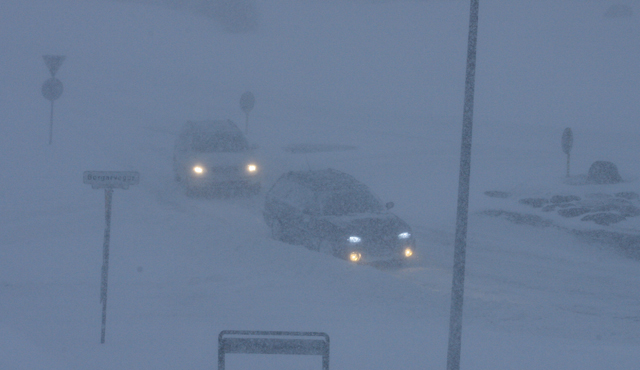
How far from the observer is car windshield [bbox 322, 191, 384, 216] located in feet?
37.3

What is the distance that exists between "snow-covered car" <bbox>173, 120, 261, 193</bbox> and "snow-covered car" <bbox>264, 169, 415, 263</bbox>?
3.48m

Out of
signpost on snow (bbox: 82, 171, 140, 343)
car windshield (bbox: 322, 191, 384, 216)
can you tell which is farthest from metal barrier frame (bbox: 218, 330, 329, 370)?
car windshield (bbox: 322, 191, 384, 216)

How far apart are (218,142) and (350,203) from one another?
654 cm

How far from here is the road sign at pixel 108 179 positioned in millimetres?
6525

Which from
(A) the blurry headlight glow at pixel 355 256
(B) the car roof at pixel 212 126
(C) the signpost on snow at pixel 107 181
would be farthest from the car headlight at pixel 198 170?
(C) the signpost on snow at pixel 107 181

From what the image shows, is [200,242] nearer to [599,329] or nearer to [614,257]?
[599,329]

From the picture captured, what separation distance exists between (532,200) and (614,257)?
3.65 meters

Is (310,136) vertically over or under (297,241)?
over

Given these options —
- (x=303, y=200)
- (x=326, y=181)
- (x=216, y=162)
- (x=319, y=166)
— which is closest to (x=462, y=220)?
(x=303, y=200)

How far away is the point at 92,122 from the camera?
1036 inches

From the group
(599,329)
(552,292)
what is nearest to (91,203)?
(552,292)

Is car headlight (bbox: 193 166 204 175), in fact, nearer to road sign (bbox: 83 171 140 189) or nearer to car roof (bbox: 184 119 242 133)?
car roof (bbox: 184 119 242 133)

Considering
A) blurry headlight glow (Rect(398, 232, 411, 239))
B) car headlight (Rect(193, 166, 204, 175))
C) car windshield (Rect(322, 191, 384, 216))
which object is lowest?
blurry headlight glow (Rect(398, 232, 411, 239))

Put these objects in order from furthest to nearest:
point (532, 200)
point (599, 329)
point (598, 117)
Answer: point (598, 117) → point (532, 200) → point (599, 329)
